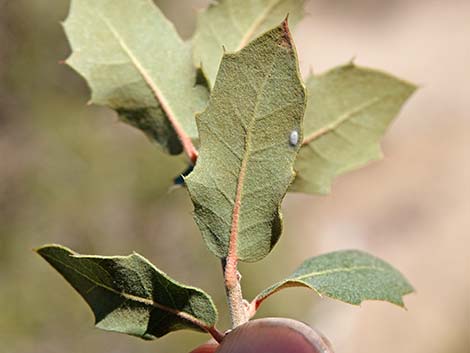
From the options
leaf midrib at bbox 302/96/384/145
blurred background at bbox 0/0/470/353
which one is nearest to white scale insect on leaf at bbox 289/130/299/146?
leaf midrib at bbox 302/96/384/145

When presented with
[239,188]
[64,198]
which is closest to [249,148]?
[239,188]

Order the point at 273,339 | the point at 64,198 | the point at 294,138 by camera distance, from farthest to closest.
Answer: the point at 64,198
the point at 273,339
the point at 294,138

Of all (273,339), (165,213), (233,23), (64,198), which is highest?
(233,23)

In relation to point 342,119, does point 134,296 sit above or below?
below

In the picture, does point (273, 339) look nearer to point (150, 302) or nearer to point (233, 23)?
point (150, 302)

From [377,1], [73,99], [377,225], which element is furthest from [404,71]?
[73,99]

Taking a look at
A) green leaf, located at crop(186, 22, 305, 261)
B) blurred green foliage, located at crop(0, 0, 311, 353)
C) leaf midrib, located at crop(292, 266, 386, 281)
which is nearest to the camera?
green leaf, located at crop(186, 22, 305, 261)

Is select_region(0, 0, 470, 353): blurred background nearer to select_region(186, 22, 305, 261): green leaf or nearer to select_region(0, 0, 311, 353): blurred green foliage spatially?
select_region(0, 0, 311, 353): blurred green foliage

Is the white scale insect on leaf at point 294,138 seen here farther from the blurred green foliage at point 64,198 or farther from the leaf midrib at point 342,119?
the blurred green foliage at point 64,198
